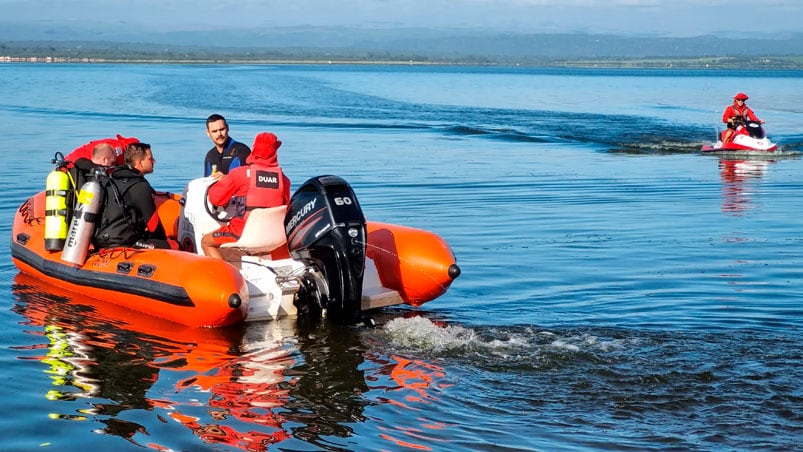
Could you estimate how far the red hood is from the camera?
27.9 ft

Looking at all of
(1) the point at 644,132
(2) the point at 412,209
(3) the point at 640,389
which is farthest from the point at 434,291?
(1) the point at 644,132

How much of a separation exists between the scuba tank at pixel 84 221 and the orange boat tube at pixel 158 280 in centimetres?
11

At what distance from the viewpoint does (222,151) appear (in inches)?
404

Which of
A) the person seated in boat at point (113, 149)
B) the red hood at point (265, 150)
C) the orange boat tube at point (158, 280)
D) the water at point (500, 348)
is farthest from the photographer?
the person seated in boat at point (113, 149)

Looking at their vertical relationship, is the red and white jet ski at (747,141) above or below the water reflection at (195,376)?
above

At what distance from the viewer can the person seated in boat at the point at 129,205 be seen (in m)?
9.11

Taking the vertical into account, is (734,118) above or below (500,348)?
above

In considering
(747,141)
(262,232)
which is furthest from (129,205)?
(747,141)

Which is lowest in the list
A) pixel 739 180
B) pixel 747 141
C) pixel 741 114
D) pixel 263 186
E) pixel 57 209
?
pixel 739 180

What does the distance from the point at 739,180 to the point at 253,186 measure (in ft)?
39.6

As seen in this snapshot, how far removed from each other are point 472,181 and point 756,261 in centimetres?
733

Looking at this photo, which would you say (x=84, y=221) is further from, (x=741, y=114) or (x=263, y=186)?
(x=741, y=114)

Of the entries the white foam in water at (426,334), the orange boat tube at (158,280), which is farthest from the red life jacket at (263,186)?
the white foam in water at (426,334)

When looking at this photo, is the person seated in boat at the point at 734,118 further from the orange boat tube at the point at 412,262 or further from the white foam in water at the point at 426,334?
the white foam in water at the point at 426,334
